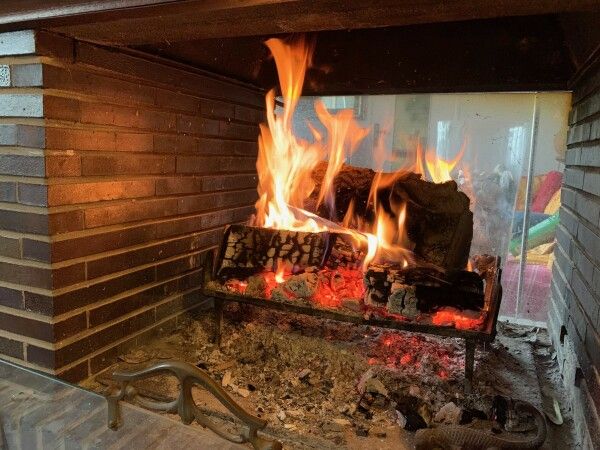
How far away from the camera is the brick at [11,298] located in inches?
84.9

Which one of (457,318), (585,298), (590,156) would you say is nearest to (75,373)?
(457,318)

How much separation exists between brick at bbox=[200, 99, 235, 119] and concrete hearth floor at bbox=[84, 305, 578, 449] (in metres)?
1.27

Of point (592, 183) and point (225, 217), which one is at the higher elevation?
point (592, 183)

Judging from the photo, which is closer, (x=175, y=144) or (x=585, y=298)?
(x=585, y=298)

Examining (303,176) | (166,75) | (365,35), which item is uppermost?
(365,35)

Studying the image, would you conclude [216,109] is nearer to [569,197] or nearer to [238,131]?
[238,131]

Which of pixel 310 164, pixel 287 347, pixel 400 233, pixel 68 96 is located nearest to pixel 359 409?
pixel 287 347

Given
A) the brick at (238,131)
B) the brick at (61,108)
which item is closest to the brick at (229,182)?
the brick at (238,131)

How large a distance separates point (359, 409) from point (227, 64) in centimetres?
215

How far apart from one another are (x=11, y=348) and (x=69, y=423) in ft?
2.98

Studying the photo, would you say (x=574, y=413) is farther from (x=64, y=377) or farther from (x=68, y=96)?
(x=68, y=96)

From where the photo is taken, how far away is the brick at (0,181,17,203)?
6.81 feet

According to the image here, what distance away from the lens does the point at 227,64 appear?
116 inches

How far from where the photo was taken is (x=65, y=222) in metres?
2.09
